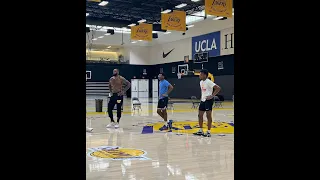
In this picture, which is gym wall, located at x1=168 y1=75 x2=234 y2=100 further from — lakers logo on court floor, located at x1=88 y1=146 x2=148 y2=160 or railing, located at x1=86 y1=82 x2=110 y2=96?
lakers logo on court floor, located at x1=88 y1=146 x2=148 y2=160

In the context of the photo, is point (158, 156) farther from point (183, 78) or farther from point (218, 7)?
point (183, 78)

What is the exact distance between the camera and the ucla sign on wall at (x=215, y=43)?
2821cm

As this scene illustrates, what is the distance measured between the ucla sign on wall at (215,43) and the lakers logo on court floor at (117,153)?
21.9 meters

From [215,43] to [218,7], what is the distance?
1441 cm

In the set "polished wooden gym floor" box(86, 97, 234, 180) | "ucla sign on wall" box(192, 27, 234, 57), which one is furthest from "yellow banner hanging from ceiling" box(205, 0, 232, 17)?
"ucla sign on wall" box(192, 27, 234, 57)

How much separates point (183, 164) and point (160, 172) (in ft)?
2.21

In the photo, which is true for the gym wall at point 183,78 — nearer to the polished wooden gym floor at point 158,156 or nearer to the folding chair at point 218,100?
the folding chair at point 218,100

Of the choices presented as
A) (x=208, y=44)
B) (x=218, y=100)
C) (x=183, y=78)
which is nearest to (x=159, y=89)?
(x=218, y=100)

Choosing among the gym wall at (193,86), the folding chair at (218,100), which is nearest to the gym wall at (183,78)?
the gym wall at (193,86)

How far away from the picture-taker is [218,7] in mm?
15688
